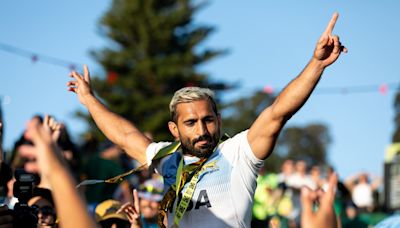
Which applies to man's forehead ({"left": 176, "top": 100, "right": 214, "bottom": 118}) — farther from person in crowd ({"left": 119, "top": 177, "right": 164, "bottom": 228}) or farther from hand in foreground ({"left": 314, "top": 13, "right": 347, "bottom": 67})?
person in crowd ({"left": 119, "top": 177, "right": 164, "bottom": 228})

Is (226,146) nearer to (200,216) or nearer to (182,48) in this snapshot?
(200,216)

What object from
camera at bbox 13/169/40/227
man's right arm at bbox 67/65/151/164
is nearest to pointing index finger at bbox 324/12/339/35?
camera at bbox 13/169/40/227

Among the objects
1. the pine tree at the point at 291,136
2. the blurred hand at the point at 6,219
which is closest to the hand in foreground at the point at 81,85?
the blurred hand at the point at 6,219

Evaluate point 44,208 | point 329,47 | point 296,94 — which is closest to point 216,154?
point 296,94

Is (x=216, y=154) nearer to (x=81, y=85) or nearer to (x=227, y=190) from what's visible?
(x=227, y=190)

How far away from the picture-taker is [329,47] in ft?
15.2

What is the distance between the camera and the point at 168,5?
163ft

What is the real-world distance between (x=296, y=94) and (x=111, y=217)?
2755 millimetres

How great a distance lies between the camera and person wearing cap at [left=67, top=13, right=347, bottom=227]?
15.5 feet

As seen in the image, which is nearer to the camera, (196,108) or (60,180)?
(60,180)

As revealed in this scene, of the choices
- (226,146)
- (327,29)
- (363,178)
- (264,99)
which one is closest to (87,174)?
(226,146)

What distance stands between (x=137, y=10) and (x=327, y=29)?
4455cm

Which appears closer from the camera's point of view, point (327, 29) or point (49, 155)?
point (49, 155)

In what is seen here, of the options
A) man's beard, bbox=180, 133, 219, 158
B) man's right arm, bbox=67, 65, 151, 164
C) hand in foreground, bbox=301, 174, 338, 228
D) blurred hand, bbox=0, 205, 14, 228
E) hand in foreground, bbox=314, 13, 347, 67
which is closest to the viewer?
hand in foreground, bbox=301, 174, 338, 228
